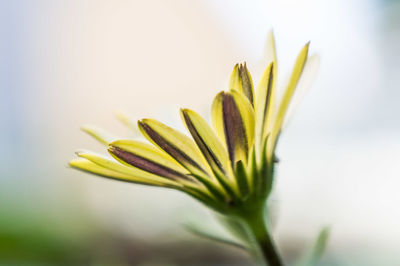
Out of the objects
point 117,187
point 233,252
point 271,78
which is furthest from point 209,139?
point 117,187

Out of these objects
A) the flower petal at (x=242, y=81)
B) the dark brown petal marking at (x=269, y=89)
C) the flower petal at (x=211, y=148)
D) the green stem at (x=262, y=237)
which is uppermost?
the flower petal at (x=242, y=81)

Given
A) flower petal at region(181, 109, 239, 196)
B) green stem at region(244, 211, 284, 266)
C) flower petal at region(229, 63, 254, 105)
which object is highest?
flower petal at region(229, 63, 254, 105)

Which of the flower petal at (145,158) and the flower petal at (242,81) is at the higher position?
the flower petal at (242,81)

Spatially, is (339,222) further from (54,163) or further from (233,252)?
(54,163)

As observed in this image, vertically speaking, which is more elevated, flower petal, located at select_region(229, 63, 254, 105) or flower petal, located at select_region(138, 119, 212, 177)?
flower petal, located at select_region(229, 63, 254, 105)
